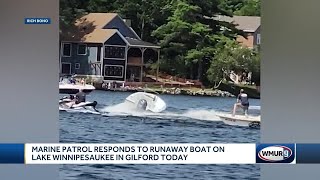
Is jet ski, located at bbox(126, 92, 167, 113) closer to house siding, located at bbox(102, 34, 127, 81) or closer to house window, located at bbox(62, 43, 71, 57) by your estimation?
house siding, located at bbox(102, 34, 127, 81)

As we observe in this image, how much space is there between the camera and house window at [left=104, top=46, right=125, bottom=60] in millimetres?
6328

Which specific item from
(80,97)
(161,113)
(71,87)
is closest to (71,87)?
(71,87)

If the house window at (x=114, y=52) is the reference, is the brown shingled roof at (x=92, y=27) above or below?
above

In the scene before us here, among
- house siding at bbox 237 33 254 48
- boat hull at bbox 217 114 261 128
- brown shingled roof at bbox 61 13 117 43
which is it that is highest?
brown shingled roof at bbox 61 13 117 43

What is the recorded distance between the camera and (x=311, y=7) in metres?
6.21

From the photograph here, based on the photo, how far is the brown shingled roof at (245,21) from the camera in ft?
20.3

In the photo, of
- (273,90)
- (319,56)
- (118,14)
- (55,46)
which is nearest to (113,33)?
(118,14)

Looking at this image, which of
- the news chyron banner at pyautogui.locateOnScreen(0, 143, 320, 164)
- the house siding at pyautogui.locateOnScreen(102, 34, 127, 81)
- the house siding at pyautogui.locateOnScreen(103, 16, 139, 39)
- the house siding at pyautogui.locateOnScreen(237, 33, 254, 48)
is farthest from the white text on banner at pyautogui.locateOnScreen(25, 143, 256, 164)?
the house siding at pyautogui.locateOnScreen(103, 16, 139, 39)

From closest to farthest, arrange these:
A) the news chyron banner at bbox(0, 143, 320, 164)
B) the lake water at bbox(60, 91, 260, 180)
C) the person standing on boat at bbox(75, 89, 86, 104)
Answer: the news chyron banner at bbox(0, 143, 320, 164) < the lake water at bbox(60, 91, 260, 180) < the person standing on boat at bbox(75, 89, 86, 104)

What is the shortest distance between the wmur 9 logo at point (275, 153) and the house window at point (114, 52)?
1.88 metres

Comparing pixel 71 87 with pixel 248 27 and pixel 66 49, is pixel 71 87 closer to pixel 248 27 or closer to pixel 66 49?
pixel 66 49

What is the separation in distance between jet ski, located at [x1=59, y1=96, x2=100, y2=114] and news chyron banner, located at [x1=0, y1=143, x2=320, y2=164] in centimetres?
42

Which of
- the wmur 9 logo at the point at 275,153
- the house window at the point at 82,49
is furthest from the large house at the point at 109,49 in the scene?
the wmur 9 logo at the point at 275,153

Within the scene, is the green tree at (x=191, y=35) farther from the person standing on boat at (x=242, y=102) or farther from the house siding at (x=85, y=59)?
the house siding at (x=85, y=59)
